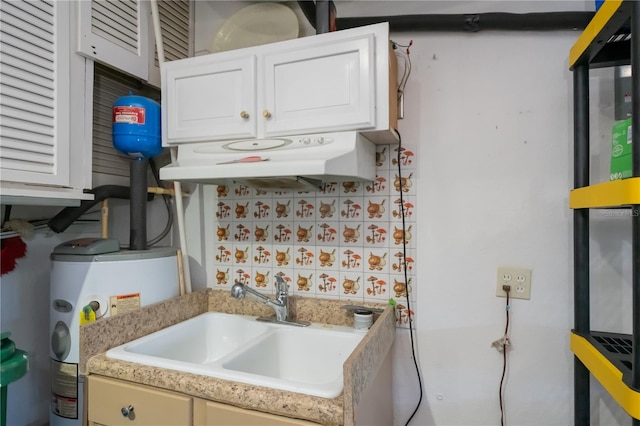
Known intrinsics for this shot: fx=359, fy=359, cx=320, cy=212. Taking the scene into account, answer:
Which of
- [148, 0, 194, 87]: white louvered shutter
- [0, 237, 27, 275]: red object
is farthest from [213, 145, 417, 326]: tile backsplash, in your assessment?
[0, 237, 27, 275]: red object

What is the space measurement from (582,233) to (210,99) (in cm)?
143

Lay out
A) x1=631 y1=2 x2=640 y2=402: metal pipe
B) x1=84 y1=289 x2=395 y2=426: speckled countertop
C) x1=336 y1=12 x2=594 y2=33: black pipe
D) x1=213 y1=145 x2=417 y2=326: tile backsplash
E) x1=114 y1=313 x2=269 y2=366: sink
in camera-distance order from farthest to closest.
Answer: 1. x1=213 y1=145 x2=417 y2=326: tile backsplash
2. x1=114 y1=313 x2=269 y2=366: sink
3. x1=336 y1=12 x2=594 y2=33: black pipe
4. x1=84 y1=289 x2=395 y2=426: speckled countertop
5. x1=631 y1=2 x2=640 y2=402: metal pipe

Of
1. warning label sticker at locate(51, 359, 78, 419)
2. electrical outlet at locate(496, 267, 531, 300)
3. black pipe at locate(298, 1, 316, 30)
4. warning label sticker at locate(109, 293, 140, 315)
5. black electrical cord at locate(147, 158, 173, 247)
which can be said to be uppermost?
black pipe at locate(298, 1, 316, 30)

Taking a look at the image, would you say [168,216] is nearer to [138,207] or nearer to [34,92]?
[138,207]

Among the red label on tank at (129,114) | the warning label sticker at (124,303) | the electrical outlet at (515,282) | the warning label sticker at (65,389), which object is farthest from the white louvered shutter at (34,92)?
the electrical outlet at (515,282)

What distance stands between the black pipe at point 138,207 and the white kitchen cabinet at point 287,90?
8.0 inches

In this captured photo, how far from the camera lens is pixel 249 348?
129cm

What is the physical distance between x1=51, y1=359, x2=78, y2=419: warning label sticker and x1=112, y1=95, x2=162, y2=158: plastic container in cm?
87

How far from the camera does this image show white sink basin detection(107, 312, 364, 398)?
1218mm

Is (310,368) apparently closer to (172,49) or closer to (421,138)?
(421,138)

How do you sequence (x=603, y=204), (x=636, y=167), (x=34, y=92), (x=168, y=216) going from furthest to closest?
(x=168, y=216) → (x=34, y=92) → (x=603, y=204) → (x=636, y=167)

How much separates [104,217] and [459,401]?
170 centimetres

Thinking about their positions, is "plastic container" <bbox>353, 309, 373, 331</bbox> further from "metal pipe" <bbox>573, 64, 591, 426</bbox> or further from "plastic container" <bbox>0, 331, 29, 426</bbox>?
"plastic container" <bbox>0, 331, 29, 426</bbox>

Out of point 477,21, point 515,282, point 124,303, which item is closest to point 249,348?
point 124,303
